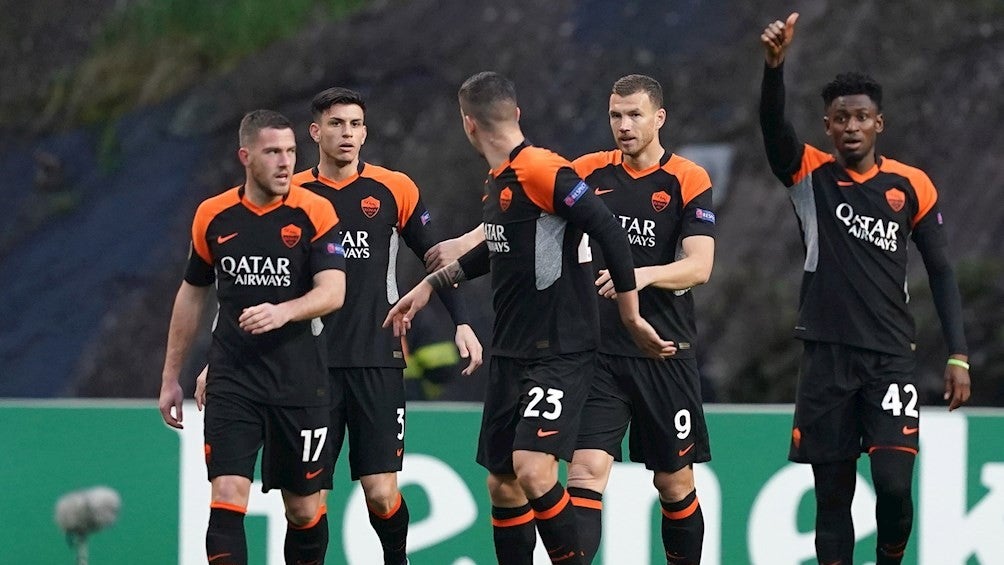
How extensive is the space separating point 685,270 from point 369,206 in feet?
4.36

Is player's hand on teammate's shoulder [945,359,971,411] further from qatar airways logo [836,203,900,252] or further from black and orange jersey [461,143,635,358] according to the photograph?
black and orange jersey [461,143,635,358]

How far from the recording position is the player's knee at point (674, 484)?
567cm

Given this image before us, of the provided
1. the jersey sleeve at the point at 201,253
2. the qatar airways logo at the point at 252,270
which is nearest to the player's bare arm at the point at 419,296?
the qatar airways logo at the point at 252,270

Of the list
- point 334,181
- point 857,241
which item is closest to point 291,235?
point 334,181

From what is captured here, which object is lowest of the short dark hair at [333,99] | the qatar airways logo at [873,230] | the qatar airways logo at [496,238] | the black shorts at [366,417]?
the black shorts at [366,417]

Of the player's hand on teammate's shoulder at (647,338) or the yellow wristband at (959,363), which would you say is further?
the yellow wristband at (959,363)

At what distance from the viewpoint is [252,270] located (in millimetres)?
5395

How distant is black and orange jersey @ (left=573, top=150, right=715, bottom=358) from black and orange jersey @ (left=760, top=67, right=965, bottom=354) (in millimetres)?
371

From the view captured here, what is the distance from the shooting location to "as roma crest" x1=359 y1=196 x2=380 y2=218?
6.05 meters

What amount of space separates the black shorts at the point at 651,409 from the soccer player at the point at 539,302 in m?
0.30

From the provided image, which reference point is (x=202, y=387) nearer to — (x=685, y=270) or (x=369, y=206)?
(x=369, y=206)

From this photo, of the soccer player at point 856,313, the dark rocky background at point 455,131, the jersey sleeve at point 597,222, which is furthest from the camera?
the dark rocky background at point 455,131

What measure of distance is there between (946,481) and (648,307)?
6.69ft

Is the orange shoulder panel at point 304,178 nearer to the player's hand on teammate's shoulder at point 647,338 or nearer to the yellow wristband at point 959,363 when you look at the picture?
the player's hand on teammate's shoulder at point 647,338
